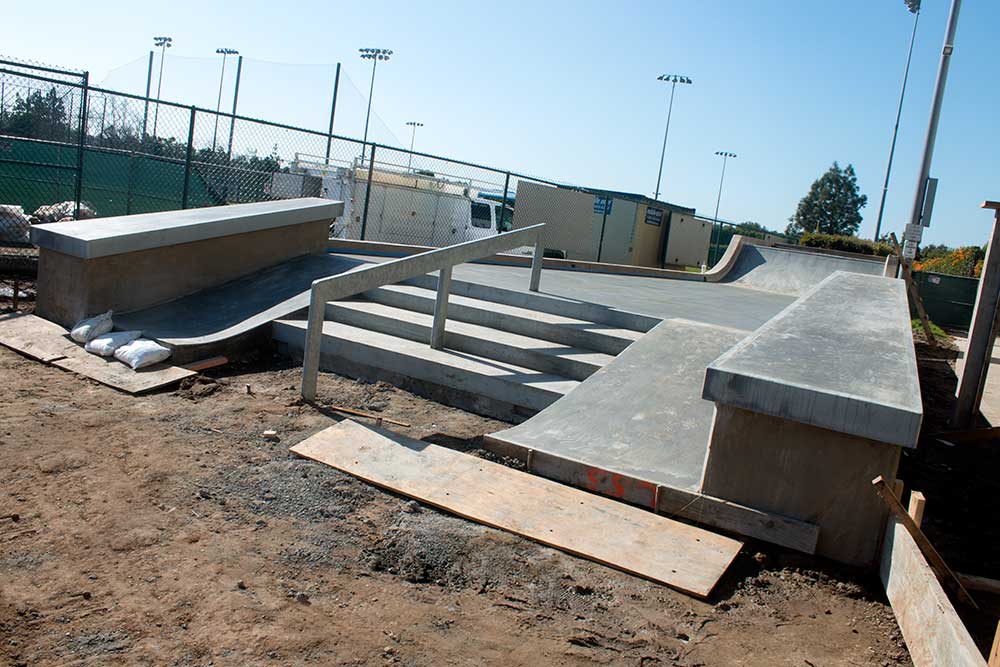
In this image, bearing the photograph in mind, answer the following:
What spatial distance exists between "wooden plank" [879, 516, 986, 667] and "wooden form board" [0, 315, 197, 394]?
4847 mm

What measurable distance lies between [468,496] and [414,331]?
2877 millimetres

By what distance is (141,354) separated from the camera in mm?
6062

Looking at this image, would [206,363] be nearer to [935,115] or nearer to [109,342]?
[109,342]

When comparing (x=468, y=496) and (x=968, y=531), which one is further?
(x=968, y=531)

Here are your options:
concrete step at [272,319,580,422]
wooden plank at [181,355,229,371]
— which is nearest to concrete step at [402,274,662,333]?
concrete step at [272,319,580,422]

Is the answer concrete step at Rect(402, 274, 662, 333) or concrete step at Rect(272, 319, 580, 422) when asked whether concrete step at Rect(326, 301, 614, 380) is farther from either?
concrete step at Rect(402, 274, 662, 333)

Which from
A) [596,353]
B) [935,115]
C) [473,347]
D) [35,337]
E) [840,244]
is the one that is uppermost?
[935,115]

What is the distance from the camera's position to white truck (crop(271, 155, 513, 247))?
16.5 meters

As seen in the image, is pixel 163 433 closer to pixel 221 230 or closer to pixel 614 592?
pixel 614 592

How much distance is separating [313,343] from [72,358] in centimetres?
216

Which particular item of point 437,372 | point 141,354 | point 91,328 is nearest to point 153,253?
point 91,328

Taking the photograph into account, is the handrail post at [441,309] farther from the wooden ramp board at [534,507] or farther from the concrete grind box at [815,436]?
the concrete grind box at [815,436]

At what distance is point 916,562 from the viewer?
3090 millimetres

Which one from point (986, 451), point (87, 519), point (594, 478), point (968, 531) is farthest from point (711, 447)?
point (986, 451)
